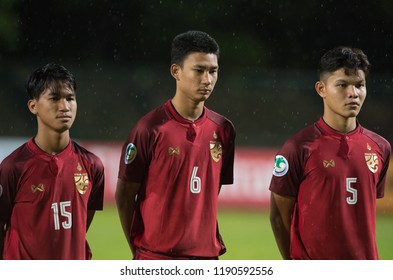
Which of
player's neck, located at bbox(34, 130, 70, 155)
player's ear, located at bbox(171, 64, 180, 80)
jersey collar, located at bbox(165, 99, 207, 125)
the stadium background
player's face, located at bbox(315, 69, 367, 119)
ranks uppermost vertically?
the stadium background

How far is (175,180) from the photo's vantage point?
3.88 m

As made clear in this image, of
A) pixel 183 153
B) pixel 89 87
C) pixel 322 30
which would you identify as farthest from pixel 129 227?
pixel 322 30

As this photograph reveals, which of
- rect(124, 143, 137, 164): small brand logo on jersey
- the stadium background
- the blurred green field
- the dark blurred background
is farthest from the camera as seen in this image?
the dark blurred background

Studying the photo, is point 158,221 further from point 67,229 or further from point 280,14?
point 280,14

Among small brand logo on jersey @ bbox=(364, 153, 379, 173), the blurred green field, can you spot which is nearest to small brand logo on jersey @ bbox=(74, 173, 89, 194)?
small brand logo on jersey @ bbox=(364, 153, 379, 173)

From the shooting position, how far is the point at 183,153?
3908 mm

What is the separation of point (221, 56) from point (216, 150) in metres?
6.11

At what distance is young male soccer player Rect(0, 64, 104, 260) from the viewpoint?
3.83 m

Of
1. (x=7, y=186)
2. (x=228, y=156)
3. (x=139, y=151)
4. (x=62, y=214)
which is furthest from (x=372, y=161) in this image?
(x=7, y=186)

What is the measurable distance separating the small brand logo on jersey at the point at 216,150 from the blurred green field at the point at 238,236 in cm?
381

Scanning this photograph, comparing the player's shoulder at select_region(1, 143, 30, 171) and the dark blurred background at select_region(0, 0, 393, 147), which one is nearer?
the player's shoulder at select_region(1, 143, 30, 171)

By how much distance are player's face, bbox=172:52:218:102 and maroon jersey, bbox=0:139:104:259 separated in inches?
25.5

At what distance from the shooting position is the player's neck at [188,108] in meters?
3.95

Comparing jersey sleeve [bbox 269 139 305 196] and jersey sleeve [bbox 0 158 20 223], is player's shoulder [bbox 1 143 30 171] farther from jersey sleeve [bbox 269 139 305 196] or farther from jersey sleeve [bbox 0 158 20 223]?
jersey sleeve [bbox 269 139 305 196]
